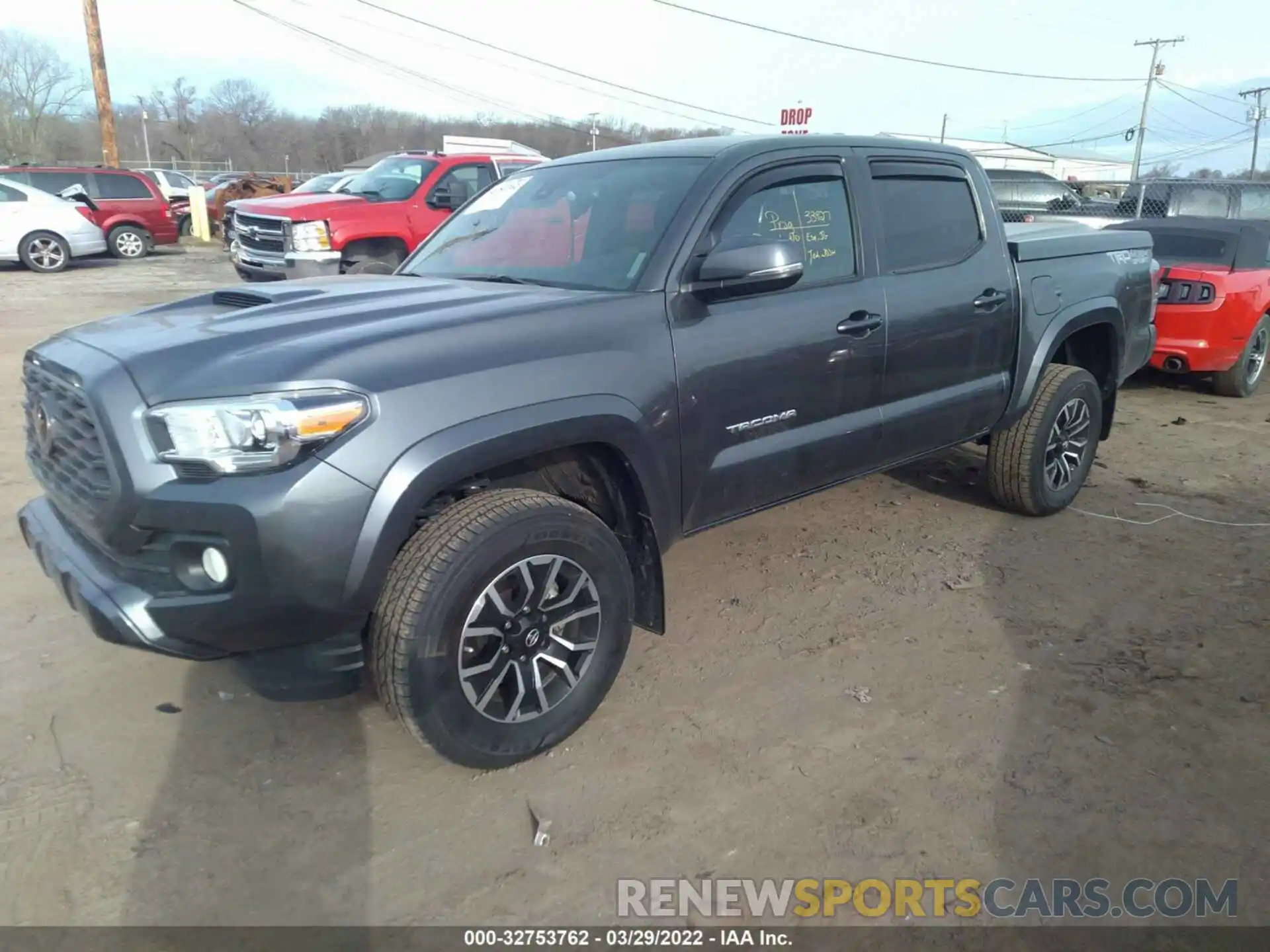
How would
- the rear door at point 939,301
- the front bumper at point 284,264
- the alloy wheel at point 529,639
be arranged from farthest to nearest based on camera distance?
the front bumper at point 284,264 → the rear door at point 939,301 → the alloy wheel at point 529,639

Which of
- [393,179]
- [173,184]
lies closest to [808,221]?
[393,179]

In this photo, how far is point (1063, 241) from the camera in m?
4.80

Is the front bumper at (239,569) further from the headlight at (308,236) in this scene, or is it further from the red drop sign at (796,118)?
the red drop sign at (796,118)

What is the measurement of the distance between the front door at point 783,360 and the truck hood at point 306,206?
24.3 feet

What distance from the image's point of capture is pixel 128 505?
2.40 meters

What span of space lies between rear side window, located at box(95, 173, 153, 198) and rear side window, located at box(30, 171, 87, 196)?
0.46m

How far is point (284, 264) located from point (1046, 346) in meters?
7.79

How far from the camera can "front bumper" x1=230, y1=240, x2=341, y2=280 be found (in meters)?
9.42

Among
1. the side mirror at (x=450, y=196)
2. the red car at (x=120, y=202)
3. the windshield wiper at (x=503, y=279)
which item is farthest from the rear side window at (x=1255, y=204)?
the red car at (x=120, y=202)

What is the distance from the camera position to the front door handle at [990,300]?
422 centimetres

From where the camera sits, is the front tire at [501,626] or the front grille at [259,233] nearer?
the front tire at [501,626]

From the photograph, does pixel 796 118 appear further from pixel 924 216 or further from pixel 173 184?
pixel 173 184

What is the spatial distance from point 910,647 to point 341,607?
227 centimetres

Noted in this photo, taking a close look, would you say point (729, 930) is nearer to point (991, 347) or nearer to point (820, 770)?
point (820, 770)
